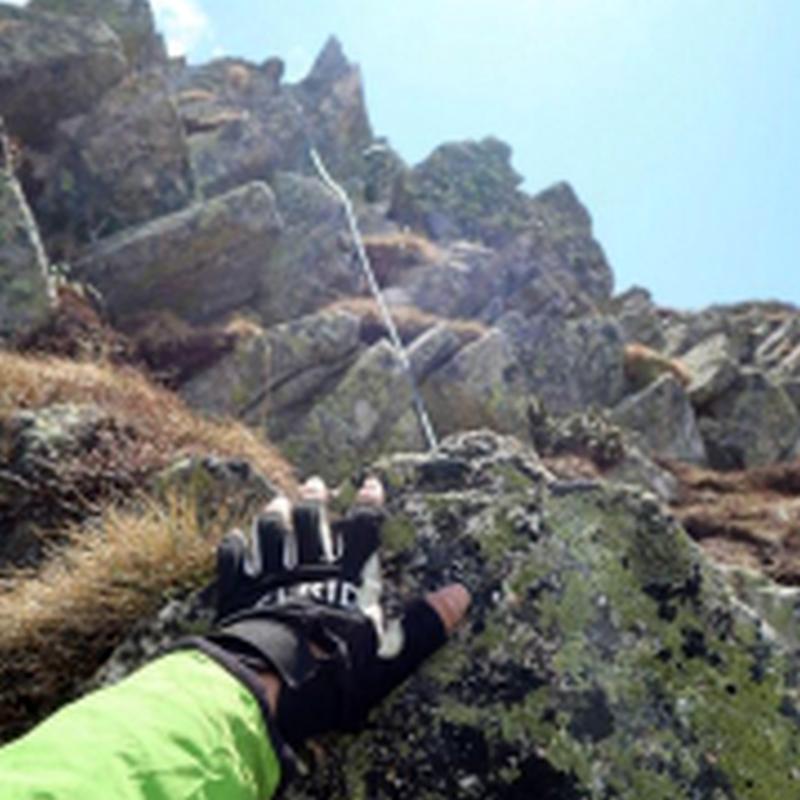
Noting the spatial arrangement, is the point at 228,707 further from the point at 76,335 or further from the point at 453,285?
the point at 453,285

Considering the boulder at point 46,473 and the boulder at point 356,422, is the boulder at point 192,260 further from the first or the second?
the boulder at point 46,473

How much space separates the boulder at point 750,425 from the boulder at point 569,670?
14.7 m

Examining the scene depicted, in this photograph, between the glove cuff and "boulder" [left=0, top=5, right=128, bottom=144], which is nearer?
the glove cuff

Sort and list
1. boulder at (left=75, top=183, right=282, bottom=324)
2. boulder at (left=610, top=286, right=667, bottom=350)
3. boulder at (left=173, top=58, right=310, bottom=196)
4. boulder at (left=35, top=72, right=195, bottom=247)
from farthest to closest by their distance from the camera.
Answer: boulder at (left=610, top=286, right=667, bottom=350) → boulder at (left=173, top=58, right=310, bottom=196) → boulder at (left=35, top=72, right=195, bottom=247) → boulder at (left=75, top=183, right=282, bottom=324)

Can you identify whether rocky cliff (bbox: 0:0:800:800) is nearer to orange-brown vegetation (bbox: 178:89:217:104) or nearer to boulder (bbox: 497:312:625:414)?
boulder (bbox: 497:312:625:414)

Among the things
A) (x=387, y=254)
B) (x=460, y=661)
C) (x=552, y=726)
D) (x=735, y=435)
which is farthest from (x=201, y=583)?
(x=387, y=254)

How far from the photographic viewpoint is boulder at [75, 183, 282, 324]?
43.2ft

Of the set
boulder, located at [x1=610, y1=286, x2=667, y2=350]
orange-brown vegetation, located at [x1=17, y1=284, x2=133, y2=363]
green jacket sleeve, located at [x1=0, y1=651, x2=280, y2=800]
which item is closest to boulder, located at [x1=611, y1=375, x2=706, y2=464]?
boulder, located at [x1=610, y1=286, x2=667, y2=350]

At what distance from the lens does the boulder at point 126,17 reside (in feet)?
64.3

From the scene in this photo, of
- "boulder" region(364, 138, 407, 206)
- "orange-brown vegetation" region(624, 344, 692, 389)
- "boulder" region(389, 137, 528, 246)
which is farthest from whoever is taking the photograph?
"boulder" region(364, 138, 407, 206)

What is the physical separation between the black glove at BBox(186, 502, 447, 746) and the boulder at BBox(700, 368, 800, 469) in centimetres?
1525

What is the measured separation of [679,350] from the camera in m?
24.6

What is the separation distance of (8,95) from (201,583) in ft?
44.6

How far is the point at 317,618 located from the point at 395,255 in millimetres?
18512
